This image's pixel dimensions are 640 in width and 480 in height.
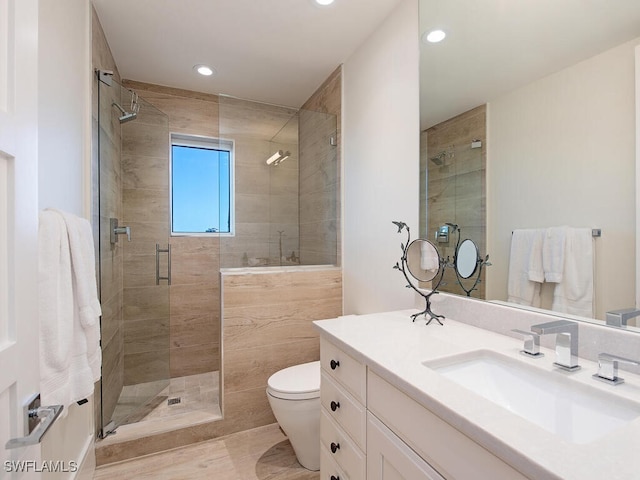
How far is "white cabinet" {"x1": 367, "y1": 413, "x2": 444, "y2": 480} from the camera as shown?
29.5 inches

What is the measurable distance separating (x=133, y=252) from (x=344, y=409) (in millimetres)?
2107

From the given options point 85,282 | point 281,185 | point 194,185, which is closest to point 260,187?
point 281,185

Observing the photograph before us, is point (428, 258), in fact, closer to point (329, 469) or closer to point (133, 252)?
point (329, 469)

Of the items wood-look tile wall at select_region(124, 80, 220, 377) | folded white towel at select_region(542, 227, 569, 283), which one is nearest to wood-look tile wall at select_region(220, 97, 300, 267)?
wood-look tile wall at select_region(124, 80, 220, 377)

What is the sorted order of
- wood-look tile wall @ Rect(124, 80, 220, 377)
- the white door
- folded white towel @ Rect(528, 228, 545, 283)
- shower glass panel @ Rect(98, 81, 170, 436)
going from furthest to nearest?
wood-look tile wall @ Rect(124, 80, 220, 377) → shower glass panel @ Rect(98, 81, 170, 436) → folded white towel @ Rect(528, 228, 545, 283) → the white door

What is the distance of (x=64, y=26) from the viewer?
1375 millimetres

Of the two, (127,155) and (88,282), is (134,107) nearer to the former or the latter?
(127,155)

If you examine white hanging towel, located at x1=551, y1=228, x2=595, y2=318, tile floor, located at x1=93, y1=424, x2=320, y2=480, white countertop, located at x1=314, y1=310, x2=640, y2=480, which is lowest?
tile floor, located at x1=93, y1=424, x2=320, y2=480

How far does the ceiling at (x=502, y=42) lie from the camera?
3.00ft

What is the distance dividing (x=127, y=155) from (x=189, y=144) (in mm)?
562

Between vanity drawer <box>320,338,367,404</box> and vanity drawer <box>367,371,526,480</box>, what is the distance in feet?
0.19

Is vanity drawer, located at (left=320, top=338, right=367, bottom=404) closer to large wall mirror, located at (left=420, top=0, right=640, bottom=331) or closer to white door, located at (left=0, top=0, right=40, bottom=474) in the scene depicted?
large wall mirror, located at (left=420, top=0, right=640, bottom=331)

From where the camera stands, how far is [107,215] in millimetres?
2072

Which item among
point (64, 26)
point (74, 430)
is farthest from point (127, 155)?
point (74, 430)
